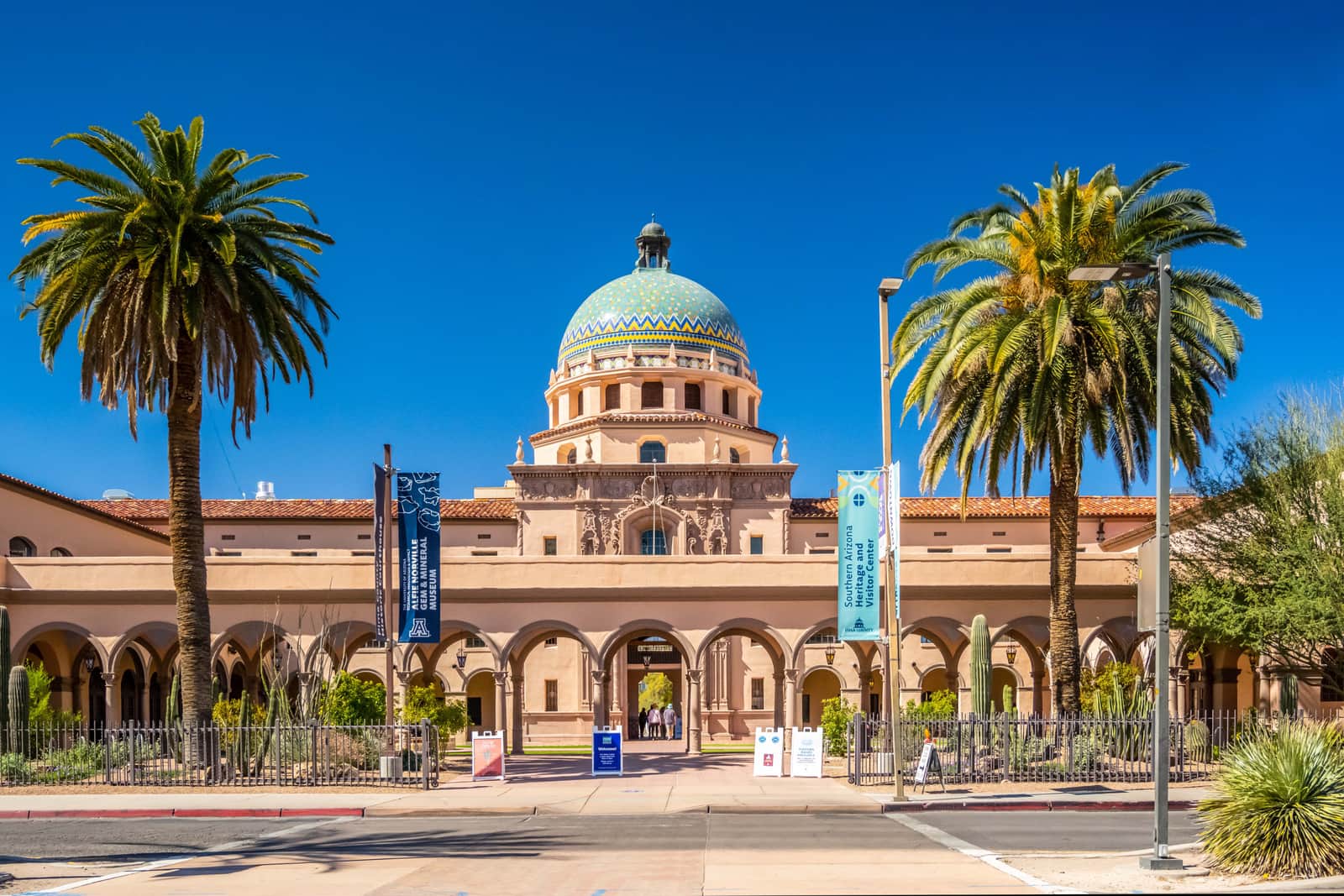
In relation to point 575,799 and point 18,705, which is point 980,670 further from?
point 18,705

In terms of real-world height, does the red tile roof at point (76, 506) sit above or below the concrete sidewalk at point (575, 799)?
above

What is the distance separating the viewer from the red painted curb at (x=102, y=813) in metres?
23.9

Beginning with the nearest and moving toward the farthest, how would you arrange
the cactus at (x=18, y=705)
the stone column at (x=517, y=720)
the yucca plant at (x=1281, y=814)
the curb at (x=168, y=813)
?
the yucca plant at (x=1281, y=814) < the curb at (x=168, y=813) < the cactus at (x=18, y=705) < the stone column at (x=517, y=720)

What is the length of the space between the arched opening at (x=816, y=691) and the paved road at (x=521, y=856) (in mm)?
34527

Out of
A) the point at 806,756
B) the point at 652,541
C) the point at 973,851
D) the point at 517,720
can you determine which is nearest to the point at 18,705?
the point at 517,720

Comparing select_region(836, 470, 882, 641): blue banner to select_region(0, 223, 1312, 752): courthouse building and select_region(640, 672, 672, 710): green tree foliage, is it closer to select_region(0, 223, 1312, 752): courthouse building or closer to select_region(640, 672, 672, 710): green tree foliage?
select_region(0, 223, 1312, 752): courthouse building

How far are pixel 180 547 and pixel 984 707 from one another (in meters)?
19.0

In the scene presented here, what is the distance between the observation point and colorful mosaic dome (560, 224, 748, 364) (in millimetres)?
60781

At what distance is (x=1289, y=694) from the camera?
32312 millimetres

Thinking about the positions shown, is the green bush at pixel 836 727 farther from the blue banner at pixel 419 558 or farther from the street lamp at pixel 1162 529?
the street lamp at pixel 1162 529

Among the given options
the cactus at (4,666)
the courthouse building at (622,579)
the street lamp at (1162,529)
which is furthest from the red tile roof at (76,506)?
the street lamp at (1162,529)

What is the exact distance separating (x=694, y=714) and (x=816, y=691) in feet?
66.3

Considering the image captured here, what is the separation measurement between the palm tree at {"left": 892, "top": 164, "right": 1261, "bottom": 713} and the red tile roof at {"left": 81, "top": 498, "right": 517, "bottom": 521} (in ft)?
98.4

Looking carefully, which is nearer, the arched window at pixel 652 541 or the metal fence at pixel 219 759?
the metal fence at pixel 219 759
